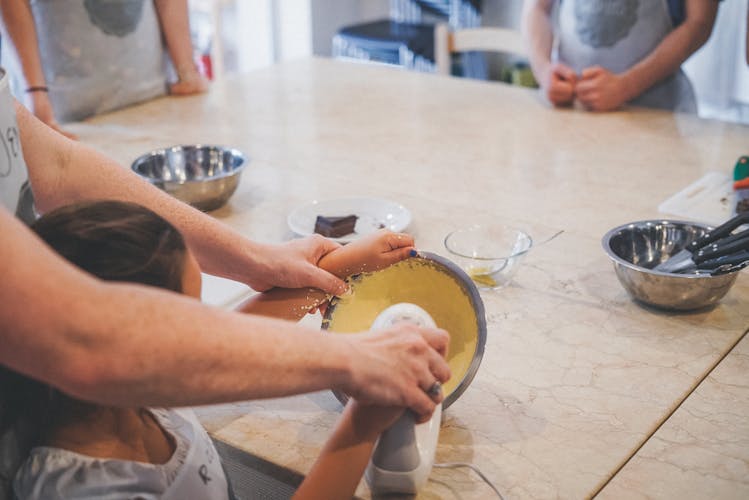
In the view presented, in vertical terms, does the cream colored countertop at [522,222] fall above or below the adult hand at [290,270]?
below

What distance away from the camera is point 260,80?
281 centimetres

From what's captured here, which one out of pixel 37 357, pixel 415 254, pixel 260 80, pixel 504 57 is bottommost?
pixel 504 57

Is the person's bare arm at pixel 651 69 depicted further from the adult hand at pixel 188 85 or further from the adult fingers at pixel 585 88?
the adult hand at pixel 188 85

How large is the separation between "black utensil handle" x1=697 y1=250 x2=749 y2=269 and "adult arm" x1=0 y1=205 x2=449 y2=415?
76 centimetres

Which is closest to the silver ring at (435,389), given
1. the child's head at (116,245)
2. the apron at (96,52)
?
the child's head at (116,245)

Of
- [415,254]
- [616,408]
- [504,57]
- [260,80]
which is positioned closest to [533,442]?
[616,408]

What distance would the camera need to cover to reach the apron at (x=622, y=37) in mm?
2447

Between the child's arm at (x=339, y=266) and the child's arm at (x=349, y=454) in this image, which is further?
the child's arm at (x=339, y=266)

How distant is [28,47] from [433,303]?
157cm

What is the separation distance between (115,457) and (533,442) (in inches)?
20.3

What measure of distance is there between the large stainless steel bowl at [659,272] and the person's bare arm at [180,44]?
1609 millimetres

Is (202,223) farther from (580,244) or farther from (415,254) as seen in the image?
(580,244)

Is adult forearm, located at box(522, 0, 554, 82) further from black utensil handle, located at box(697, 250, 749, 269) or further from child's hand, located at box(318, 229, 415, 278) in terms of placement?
child's hand, located at box(318, 229, 415, 278)

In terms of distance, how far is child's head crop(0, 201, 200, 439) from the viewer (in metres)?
0.81
